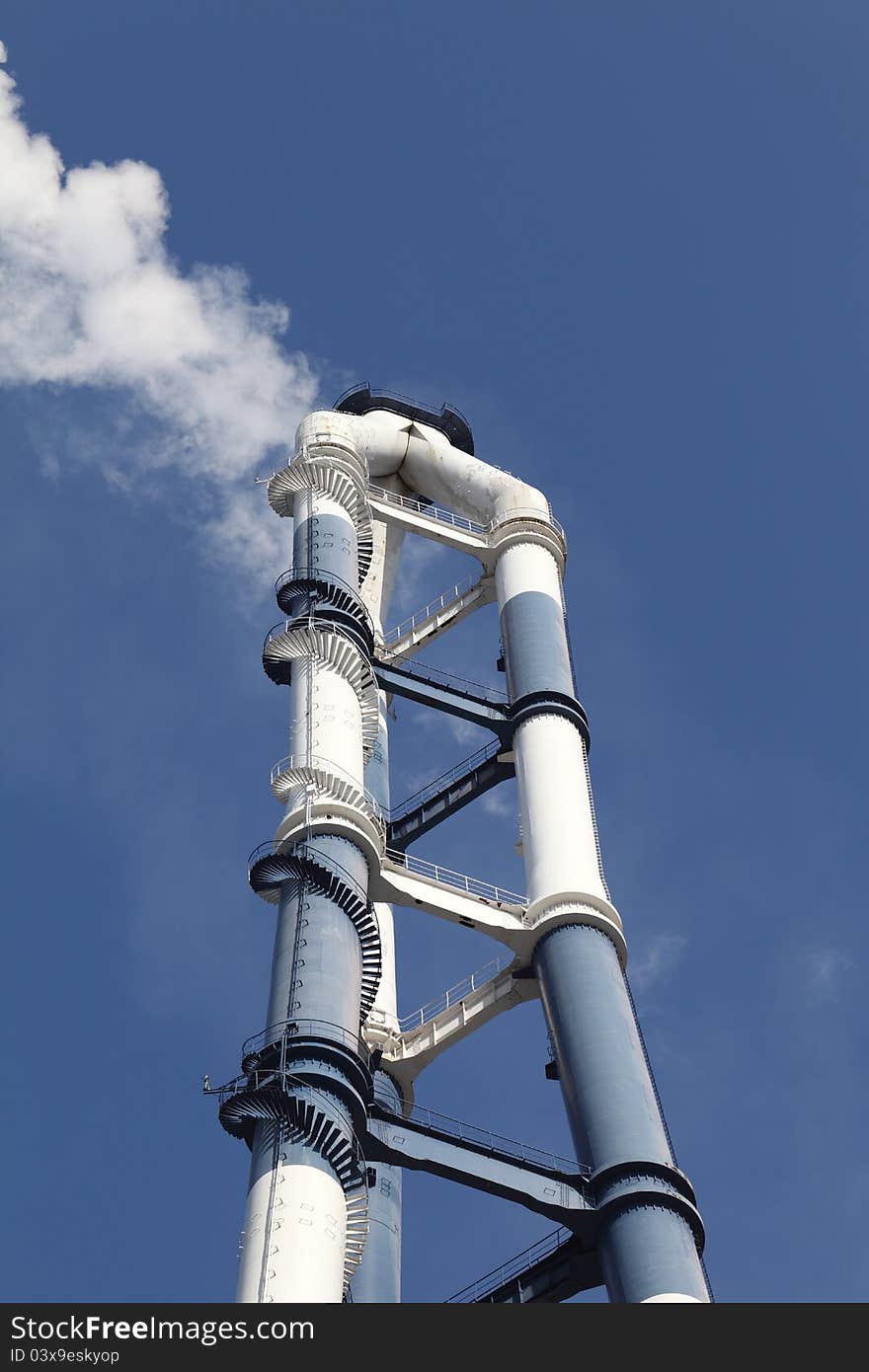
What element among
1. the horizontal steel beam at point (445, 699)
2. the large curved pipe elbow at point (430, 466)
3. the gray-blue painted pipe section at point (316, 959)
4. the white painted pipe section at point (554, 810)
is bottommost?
the gray-blue painted pipe section at point (316, 959)

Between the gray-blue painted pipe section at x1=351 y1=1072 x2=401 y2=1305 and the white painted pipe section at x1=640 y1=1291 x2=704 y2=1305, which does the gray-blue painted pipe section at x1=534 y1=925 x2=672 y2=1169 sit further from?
the gray-blue painted pipe section at x1=351 y1=1072 x2=401 y2=1305

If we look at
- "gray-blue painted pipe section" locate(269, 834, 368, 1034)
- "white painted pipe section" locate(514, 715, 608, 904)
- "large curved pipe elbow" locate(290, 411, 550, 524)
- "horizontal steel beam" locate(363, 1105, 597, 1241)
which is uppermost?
"large curved pipe elbow" locate(290, 411, 550, 524)

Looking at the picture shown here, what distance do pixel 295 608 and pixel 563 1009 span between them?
484 inches

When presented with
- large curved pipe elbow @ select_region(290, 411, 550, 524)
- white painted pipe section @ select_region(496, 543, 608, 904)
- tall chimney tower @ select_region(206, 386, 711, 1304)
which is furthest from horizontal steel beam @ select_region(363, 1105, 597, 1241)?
large curved pipe elbow @ select_region(290, 411, 550, 524)

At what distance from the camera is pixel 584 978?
114ft

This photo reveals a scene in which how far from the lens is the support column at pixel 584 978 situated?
99.8 ft

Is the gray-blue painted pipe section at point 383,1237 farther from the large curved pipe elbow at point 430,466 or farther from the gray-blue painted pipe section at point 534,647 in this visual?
the large curved pipe elbow at point 430,466

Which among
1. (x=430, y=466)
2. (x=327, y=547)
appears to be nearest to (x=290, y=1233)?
(x=327, y=547)

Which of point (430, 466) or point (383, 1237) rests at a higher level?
point (430, 466)

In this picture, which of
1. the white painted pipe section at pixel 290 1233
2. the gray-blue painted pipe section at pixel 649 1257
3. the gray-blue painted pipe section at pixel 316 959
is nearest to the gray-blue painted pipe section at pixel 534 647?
the gray-blue painted pipe section at pixel 316 959

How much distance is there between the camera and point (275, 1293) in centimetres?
2592

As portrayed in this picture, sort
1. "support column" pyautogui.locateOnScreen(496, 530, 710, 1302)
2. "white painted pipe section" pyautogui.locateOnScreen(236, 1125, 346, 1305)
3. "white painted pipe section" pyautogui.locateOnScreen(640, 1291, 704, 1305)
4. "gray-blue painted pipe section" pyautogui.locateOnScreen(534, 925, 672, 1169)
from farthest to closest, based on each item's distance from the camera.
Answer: "gray-blue painted pipe section" pyautogui.locateOnScreen(534, 925, 672, 1169), "support column" pyautogui.locateOnScreen(496, 530, 710, 1302), "white painted pipe section" pyautogui.locateOnScreen(640, 1291, 704, 1305), "white painted pipe section" pyautogui.locateOnScreen(236, 1125, 346, 1305)

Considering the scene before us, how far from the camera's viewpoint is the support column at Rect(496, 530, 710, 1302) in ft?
99.8

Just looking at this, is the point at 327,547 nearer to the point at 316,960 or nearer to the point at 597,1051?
the point at 316,960
